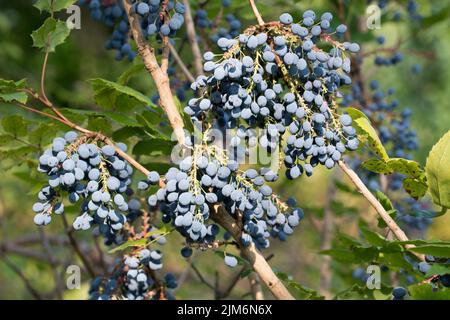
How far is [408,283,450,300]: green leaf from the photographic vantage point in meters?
1.14

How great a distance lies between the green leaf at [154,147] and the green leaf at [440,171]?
22.9 inches

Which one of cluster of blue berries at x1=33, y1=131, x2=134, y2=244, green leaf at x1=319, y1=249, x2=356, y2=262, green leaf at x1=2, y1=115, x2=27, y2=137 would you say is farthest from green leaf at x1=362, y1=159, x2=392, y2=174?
green leaf at x1=2, y1=115, x2=27, y2=137

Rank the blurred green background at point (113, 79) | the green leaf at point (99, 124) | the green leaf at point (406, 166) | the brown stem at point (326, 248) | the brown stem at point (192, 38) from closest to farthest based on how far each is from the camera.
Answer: the green leaf at point (406, 166) < the green leaf at point (99, 124) < the brown stem at point (192, 38) < the brown stem at point (326, 248) < the blurred green background at point (113, 79)

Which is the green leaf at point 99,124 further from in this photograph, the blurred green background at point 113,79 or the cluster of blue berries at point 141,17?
the blurred green background at point 113,79

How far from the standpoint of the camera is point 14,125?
162 cm

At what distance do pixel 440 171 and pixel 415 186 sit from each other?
0.18 m

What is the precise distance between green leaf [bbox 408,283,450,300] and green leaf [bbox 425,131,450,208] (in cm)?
22

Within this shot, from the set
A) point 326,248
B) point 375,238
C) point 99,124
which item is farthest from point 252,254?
point 326,248

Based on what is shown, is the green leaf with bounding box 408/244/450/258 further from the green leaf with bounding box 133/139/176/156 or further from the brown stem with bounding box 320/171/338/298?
the brown stem with bounding box 320/171/338/298

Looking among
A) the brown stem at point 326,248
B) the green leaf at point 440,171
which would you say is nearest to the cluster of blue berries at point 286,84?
the green leaf at point 440,171

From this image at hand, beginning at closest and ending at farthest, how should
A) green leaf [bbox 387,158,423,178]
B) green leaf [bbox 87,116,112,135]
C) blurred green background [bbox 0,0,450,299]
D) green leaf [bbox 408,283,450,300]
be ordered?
green leaf [bbox 408,283,450,300], green leaf [bbox 387,158,423,178], green leaf [bbox 87,116,112,135], blurred green background [bbox 0,0,450,299]

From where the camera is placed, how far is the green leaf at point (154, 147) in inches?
61.9

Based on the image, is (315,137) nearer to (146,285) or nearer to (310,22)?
(310,22)

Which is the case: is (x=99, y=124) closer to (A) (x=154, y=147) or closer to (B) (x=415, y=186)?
(A) (x=154, y=147)
